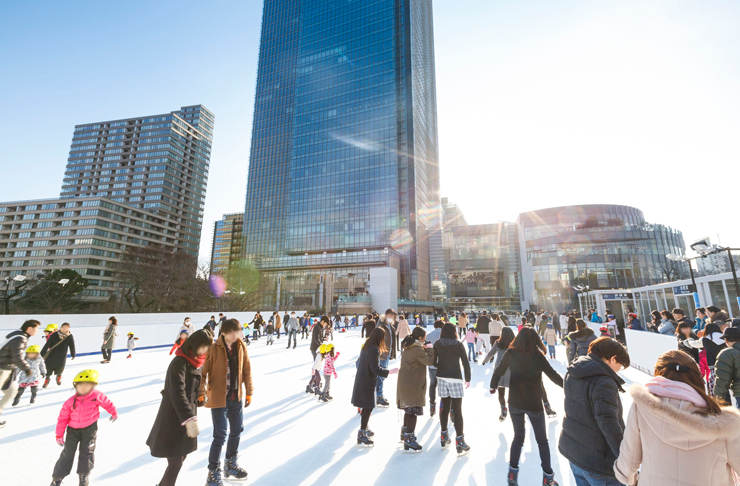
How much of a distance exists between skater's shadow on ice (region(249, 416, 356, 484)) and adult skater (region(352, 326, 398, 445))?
32 centimetres

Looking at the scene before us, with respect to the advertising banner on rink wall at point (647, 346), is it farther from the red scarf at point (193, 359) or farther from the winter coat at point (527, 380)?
the red scarf at point (193, 359)

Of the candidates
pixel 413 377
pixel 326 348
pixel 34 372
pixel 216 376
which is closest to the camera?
pixel 216 376

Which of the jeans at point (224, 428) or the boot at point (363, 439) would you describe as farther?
the boot at point (363, 439)

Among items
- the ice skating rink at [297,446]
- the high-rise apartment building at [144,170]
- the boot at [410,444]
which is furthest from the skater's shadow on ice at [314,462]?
the high-rise apartment building at [144,170]

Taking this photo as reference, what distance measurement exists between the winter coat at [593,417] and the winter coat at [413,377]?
2330 millimetres

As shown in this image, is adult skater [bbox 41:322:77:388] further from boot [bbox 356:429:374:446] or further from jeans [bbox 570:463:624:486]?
jeans [bbox 570:463:624:486]

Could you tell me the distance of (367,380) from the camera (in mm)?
5266

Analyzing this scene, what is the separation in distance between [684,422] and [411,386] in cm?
366

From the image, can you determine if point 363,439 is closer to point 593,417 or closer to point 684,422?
point 593,417

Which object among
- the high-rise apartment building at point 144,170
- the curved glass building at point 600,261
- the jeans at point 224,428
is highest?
the high-rise apartment building at point 144,170

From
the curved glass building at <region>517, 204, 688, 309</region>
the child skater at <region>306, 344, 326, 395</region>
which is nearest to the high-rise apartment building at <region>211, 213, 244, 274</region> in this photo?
the curved glass building at <region>517, 204, 688, 309</region>

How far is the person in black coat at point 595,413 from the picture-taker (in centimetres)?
254

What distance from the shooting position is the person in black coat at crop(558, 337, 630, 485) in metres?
2.54

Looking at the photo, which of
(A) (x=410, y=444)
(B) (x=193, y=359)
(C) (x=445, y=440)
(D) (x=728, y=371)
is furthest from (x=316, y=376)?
(D) (x=728, y=371)
